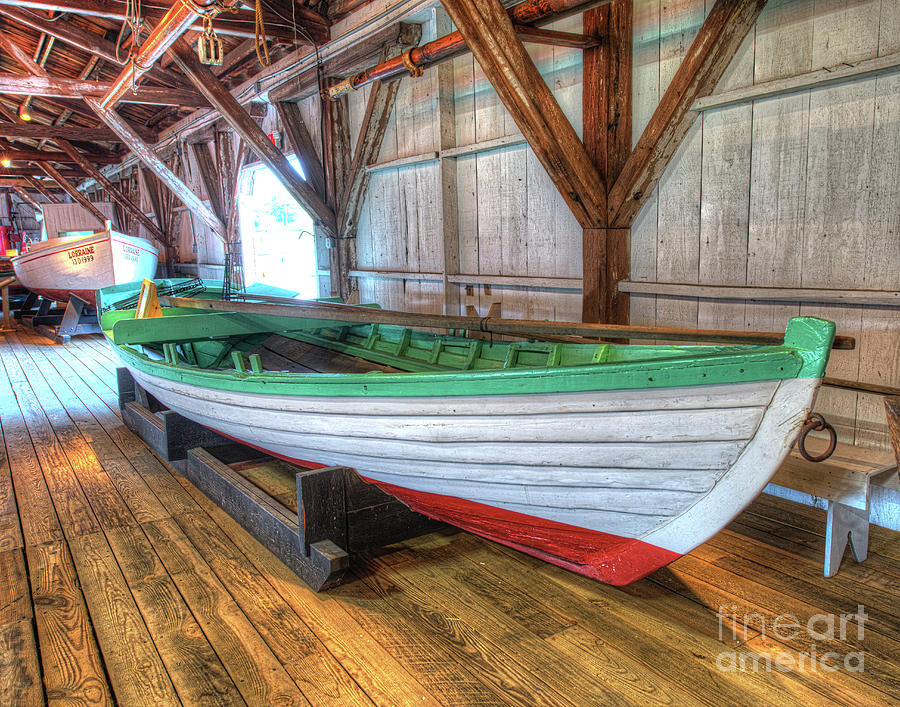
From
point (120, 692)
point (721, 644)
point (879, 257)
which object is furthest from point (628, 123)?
point (120, 692)

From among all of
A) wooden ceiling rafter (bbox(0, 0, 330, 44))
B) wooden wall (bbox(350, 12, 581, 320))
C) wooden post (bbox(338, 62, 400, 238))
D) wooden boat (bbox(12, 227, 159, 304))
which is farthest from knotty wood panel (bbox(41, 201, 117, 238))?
wooden wall (bbox(350, 12, 581, 320))

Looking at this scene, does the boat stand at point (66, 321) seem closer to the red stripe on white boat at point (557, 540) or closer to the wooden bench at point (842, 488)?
the red stripe on white boat at point (557, 540)

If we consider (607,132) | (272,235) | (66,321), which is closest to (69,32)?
(272,235)

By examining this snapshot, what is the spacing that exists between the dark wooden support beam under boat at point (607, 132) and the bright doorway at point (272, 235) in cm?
554

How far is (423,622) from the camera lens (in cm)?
236

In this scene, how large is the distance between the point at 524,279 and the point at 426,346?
132 centimetres

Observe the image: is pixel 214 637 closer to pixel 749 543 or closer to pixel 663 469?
pixel 663 469

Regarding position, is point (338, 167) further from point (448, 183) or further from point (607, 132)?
point (607, 132)

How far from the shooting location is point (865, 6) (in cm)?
294

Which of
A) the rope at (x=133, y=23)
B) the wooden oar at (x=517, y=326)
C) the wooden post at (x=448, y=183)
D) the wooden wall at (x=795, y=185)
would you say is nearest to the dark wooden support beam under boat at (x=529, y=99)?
the wooden wall at (x=795, y=185)

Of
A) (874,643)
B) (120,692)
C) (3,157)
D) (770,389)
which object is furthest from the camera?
(3,157)

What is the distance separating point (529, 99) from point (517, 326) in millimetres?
1794

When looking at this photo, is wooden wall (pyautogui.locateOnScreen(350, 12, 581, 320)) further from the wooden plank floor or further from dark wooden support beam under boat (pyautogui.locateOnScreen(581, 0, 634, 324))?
the wooden plank floor

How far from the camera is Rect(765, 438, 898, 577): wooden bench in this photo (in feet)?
8.45
